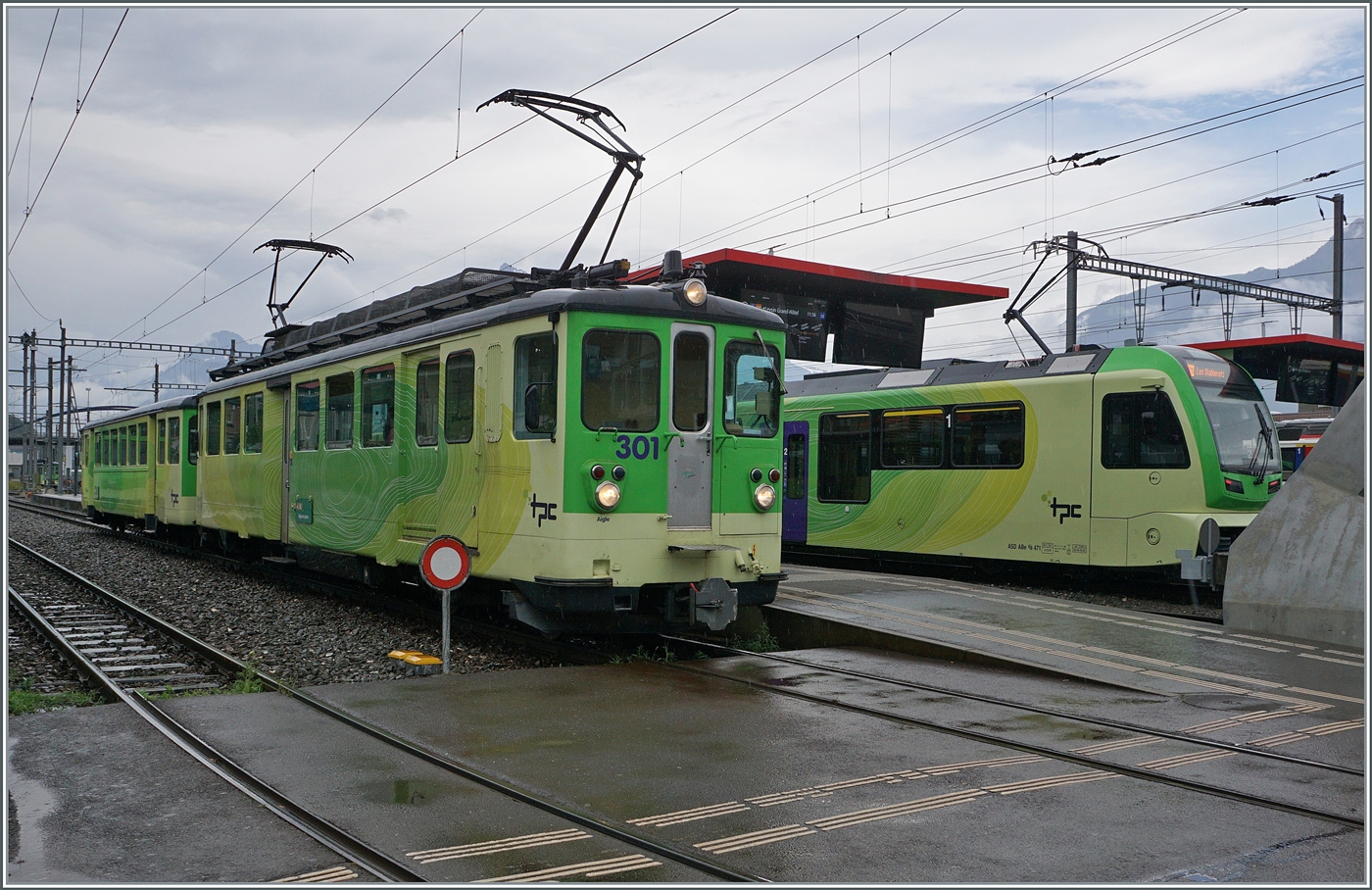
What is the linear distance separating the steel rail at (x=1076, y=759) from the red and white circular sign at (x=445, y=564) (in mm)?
2307

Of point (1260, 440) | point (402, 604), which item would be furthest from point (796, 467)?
point (402, 604)

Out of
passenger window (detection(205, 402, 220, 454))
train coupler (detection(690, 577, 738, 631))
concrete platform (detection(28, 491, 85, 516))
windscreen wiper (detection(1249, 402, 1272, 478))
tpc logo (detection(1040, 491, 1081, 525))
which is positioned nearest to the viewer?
train coupler (detection(690, 577, 738, 631))

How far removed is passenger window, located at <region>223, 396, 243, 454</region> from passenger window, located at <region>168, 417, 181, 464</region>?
12.4ft

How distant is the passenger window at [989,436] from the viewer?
50.9 feet

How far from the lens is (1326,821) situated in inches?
199

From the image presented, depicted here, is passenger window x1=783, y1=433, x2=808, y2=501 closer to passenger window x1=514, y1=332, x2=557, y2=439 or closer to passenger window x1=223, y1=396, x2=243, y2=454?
passenger window x1=223, y1=396, x2=243, y2=454

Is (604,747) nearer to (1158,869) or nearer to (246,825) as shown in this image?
(246,825)

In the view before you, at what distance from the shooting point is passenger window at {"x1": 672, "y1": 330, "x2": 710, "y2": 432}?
972 centimetres

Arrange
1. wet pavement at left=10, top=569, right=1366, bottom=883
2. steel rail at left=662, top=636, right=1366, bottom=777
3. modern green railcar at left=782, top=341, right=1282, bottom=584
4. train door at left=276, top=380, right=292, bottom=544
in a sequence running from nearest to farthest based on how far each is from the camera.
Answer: wet pavement at left=10, top=569, right=1366, bottom=883, steel rail at left=662, top=636, right=1366, bottom=777, modern green railcar at left=782, top=341, right=1282, bottom=584, train door at left=276, top=380, right=292, bottom=544

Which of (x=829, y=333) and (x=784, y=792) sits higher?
(x=829, y=333)

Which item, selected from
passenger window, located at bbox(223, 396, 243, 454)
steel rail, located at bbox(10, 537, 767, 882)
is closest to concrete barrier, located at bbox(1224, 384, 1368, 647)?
steel rail, located at bbox(10, 537, 767, 882)

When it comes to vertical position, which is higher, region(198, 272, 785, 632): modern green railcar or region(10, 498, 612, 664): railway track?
region(198, 272, 785, 632): modern green railcar

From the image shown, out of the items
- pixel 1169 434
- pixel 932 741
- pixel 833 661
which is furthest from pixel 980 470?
pixel 932 741

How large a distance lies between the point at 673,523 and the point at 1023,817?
493 cm
